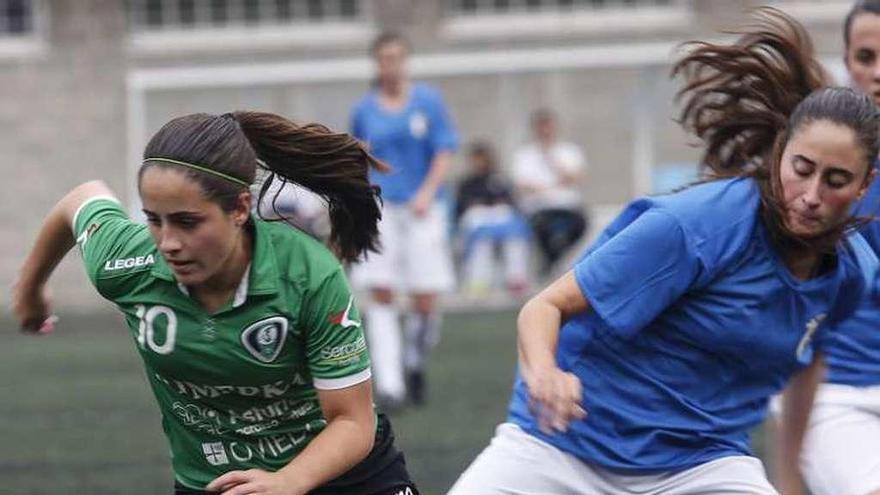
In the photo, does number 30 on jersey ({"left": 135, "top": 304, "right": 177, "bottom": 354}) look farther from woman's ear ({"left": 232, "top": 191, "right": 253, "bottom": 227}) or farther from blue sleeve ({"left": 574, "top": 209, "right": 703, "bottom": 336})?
blue sleeve ({"left": 574, "top": 209, "right": 703, "bottom": 336})

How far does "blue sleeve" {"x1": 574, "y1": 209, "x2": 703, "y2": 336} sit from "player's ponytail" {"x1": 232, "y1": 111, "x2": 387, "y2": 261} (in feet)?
2.11

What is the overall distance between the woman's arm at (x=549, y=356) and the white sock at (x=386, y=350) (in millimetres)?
5570

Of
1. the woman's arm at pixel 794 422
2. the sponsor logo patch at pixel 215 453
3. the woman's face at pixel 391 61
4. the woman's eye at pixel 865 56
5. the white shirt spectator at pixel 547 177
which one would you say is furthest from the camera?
the white shirt spectator at pixel 547 177

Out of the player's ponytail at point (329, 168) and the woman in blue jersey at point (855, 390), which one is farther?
the woman in blue jersey at point (855, 390)

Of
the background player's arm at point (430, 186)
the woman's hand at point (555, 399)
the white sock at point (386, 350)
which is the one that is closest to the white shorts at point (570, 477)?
the woman's hand at point (555, 399)

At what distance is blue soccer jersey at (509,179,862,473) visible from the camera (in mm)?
4152

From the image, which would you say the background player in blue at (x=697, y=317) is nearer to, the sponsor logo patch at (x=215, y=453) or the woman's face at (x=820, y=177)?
the woman's face at (x=820, y=177)

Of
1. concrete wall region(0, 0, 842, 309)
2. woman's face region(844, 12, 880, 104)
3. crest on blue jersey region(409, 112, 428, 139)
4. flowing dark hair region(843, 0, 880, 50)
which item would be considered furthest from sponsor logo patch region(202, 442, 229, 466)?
concrete wall region(0, 0, 842, 309)

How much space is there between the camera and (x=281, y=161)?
438cm

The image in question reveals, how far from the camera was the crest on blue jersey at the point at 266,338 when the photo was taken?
4043 mm

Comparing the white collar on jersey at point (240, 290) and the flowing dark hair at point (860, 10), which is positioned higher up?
the flowing dark hair at point (860, 10)

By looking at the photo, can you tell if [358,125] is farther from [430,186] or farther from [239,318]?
[239,318]

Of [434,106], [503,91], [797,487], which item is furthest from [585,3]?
[797,487]

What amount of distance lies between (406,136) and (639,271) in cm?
617
